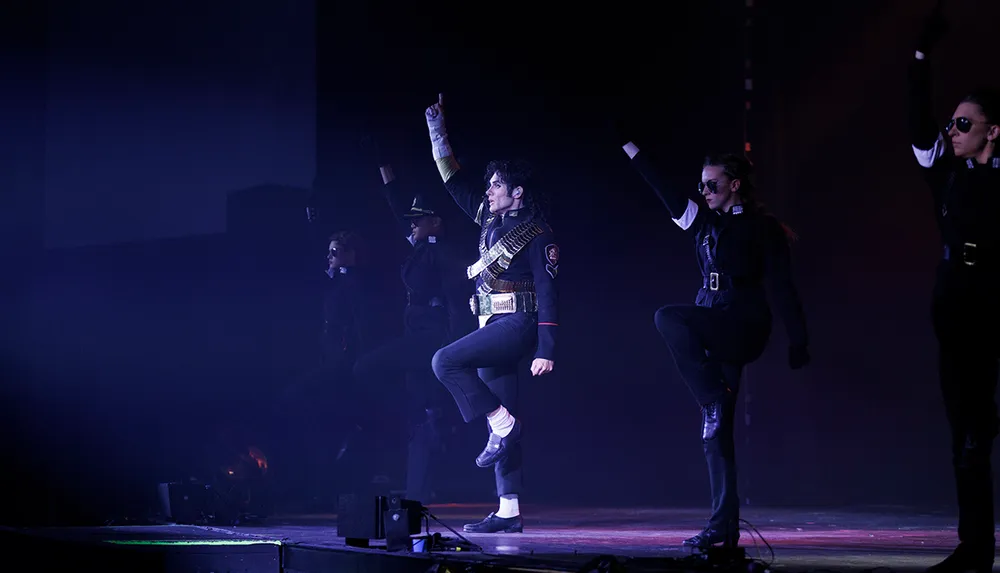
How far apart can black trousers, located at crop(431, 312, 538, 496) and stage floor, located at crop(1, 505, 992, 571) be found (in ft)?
1.20

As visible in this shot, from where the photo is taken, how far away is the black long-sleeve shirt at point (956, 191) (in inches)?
151

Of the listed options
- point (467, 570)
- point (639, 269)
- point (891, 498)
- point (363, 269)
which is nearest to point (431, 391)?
point (363, 269)

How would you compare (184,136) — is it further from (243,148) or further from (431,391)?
(431,391)

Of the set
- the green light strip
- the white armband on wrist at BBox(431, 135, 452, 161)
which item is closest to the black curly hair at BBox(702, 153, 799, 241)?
the white armband on wrist at BBox(431, 135, 452, 161)

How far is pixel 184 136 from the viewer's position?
768cm

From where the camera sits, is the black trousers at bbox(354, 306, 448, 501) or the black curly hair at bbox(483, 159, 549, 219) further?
the black trousers at bbox(354, 306, 448, 501)

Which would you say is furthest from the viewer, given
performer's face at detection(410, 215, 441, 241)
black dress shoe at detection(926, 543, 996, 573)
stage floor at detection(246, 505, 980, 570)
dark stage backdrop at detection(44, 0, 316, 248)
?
performer's face at detection(410, 215, 441, 241)

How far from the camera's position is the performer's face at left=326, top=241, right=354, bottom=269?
805cm

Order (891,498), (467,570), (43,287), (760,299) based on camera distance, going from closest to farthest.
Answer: (467,570)
(760,299)
(43,287)
(891,498)

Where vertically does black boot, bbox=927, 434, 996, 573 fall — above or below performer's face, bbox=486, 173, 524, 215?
below

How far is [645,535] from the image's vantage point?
555cm

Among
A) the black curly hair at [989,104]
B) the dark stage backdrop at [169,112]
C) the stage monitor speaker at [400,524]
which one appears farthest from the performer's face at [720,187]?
the dark stage backdrop at [169,112]

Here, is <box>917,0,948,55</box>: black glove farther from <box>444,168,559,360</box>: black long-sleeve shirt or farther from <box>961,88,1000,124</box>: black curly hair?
<box>444,168,559,360</box>: black long-sleeve shirt

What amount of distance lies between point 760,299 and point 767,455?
3.53 metres
